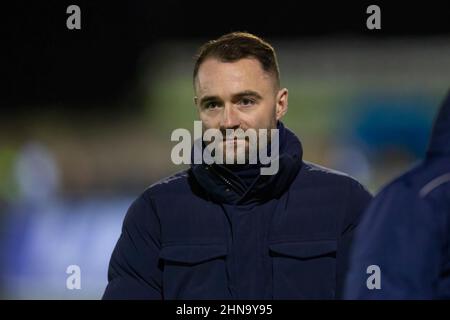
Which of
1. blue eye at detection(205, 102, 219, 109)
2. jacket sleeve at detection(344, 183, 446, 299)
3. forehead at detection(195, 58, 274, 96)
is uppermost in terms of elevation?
forehead at detection(195, 58, 274, 96)

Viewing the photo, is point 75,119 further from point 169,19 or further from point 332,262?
point 332,262

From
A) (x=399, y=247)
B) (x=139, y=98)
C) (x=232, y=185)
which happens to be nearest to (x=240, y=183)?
(x=232, y=185)

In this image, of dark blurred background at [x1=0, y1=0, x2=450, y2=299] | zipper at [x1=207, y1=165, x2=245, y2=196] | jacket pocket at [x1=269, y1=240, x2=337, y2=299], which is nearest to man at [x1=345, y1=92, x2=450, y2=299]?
jacket pocket at [x1=269, y1=240, x2=337, y2=299]

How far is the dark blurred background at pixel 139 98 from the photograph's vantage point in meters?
5.54

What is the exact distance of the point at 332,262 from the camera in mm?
2037

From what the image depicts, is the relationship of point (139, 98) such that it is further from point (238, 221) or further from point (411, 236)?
point (411, 236)

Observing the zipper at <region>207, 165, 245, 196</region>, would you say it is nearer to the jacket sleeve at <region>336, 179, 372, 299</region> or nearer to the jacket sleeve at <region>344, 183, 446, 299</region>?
the jacket sleeve at <region>336, 179, 372, 299</region>

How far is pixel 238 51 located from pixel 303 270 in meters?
0.54

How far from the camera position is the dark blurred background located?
5543 mm

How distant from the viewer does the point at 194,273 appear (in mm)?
2057

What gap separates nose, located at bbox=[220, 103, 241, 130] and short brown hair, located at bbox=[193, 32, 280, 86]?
136 millimetres

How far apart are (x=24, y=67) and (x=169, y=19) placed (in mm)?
890

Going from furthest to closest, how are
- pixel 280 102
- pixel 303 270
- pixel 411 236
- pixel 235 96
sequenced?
pixel 280 102 → pixel 235 96 → pixel 303 270 → pixel 411 236

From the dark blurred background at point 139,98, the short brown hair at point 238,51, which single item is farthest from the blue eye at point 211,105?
the dark blurred background at point 139,98
